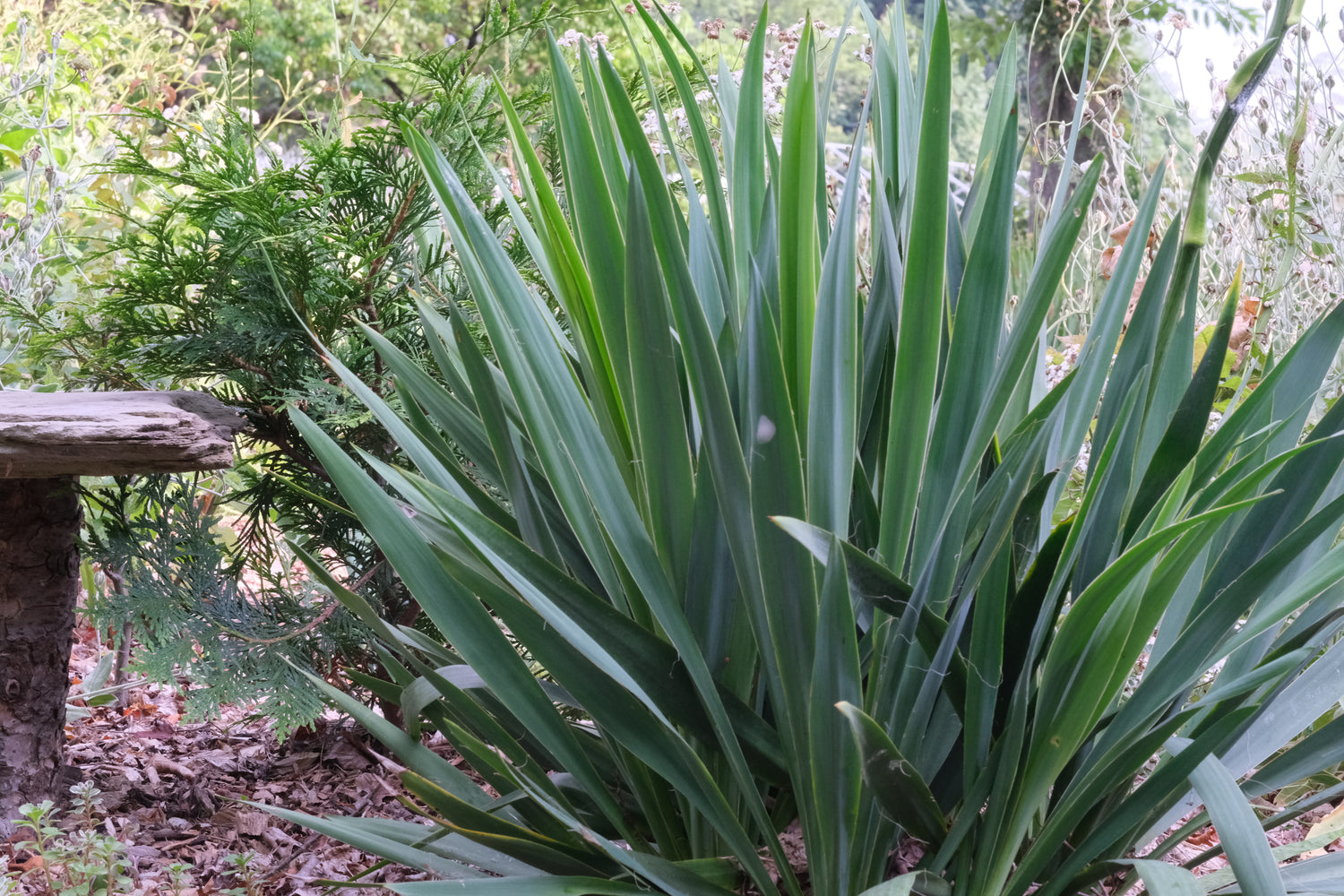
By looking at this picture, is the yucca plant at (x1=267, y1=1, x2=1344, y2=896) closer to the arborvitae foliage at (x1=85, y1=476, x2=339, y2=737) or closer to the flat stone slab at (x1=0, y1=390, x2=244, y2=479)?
the flat stone slab at (x1=0, y1=390, x2=244, y2=479)

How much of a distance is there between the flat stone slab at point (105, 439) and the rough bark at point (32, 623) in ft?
0.79

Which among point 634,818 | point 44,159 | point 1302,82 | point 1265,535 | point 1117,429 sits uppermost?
point 1302,82

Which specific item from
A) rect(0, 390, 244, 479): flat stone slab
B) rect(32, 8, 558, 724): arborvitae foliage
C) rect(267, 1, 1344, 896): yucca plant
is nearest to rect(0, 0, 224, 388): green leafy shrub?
rect(32, 8, 558, 724): arborvitae foliage

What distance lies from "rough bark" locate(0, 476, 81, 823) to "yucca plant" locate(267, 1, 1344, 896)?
716mm

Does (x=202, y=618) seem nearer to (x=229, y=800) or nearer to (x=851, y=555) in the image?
(x=229, y=800)

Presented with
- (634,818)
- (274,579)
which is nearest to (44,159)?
(274,579)

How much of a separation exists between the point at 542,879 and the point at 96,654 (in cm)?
241

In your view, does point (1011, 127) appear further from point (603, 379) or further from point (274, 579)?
point (274, 579)

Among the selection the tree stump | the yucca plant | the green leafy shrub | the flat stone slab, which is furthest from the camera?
the green leafy shrub

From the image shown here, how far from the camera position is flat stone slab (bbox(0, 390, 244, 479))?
3.86 feet

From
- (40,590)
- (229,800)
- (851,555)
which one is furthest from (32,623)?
(851,555)

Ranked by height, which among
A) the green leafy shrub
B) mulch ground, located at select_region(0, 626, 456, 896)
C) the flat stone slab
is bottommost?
mulch ground, located at select_region(0, 626, 456, 896)

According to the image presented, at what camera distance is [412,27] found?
404 inches

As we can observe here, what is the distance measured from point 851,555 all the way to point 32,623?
4.42 ft
